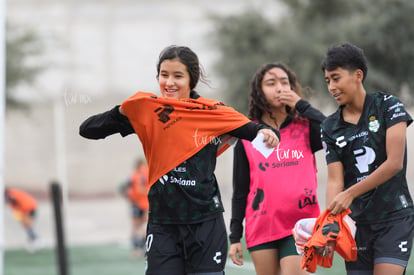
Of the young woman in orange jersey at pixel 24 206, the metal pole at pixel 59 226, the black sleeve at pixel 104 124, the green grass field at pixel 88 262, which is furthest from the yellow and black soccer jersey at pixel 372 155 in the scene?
the young woman in orange jersey at pixel 24 206

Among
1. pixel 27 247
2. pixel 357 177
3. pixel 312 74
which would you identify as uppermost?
pixel 312 74

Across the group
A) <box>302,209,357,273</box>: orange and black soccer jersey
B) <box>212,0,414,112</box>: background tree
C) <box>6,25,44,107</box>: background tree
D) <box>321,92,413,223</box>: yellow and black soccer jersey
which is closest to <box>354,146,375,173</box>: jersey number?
<box>321,92,413,223</box>: yellow and black soccer jersey

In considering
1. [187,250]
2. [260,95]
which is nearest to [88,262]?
[260,95]

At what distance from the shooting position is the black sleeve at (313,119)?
5355 mm

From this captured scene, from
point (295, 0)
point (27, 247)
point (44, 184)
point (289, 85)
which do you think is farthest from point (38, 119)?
point (289, 85)

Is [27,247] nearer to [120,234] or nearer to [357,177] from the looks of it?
[120,234]

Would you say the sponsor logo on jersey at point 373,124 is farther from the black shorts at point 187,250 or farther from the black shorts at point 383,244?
the black shorts at point 187,250

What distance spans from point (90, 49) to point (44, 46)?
6.16 m

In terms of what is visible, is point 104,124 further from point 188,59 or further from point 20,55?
point 20,55

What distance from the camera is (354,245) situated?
4.52m

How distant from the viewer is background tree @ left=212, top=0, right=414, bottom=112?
53.7 feet

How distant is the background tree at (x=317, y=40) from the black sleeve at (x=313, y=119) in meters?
10.7

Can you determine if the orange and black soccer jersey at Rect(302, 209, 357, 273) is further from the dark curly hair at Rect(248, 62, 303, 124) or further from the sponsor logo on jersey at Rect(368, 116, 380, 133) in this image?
the dark curly hair at Rect(248, 62, 303, 124)

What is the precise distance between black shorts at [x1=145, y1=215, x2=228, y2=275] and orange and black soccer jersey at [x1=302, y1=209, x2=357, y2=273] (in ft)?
1.69
